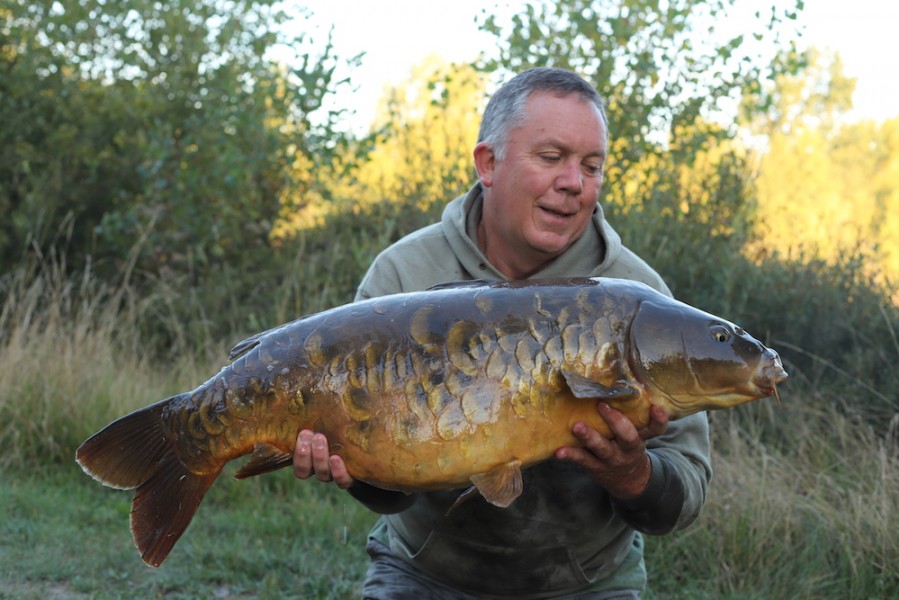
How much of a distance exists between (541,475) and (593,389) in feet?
2.43

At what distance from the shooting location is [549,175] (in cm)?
284

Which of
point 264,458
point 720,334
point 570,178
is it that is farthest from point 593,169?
point 264,458

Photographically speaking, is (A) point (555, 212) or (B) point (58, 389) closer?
(A) point (555, 212)

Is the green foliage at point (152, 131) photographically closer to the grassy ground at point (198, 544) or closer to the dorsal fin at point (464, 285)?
the grassy ground at point (198, 544)

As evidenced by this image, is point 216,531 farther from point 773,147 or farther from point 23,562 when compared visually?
point 773,147

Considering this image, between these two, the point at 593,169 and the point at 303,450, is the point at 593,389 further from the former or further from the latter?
the point at 593,169

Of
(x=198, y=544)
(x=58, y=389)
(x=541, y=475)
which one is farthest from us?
(x=58, y=389)

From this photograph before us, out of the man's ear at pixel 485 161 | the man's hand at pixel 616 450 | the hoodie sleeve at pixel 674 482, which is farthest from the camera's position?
the man's ear at pixel 485 161

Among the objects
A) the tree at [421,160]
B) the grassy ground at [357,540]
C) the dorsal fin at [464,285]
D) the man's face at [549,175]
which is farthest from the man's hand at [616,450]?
the tree at [421,160]

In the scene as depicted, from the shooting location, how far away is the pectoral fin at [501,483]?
214cm

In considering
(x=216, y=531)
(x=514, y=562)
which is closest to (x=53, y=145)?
(x=216, y=531)

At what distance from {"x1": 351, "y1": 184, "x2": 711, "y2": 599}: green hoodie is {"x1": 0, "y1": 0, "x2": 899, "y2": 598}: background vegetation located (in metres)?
1.40

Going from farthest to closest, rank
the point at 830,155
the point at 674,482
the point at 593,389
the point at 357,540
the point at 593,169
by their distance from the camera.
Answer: the point at 830,155 < the point at 357,540 < the point at 593,169 < the point at 674,482 < the point at 593,389

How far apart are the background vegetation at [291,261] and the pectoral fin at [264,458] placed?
2111mm
